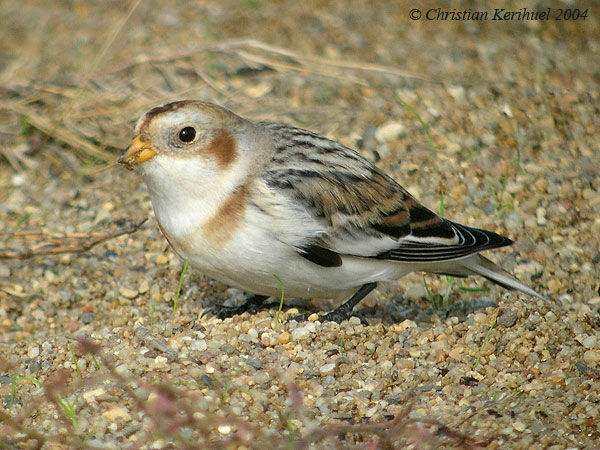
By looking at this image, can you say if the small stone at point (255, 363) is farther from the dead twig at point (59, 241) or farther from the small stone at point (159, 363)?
the dead twig at point (59, 241)

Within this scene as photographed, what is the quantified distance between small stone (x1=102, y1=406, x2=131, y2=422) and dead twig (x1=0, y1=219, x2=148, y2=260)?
1.65m

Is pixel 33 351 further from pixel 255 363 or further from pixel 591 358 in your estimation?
pixel 591 358

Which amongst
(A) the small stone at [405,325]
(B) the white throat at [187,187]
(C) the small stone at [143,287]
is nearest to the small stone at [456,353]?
(A) the small stone at [405,325]

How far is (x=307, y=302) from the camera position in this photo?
4.36m

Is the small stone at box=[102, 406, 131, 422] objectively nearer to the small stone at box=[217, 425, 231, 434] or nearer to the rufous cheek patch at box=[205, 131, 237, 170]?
the small stone at box=[217, 425, 231, 434]

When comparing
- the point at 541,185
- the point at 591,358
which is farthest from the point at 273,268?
the point at 541,185

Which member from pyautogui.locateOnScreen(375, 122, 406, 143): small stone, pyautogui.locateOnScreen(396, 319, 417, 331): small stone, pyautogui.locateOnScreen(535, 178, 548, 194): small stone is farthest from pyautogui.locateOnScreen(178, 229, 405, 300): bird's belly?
pyautogui.locateOnScreen(375, 122, 406, 143): small stone

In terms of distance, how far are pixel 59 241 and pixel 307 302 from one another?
1433 millimetres

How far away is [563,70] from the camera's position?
245 inches

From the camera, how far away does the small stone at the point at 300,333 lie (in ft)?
12.0

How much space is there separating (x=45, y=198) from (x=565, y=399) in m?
3.43

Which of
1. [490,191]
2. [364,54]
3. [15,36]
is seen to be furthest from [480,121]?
[15,36]

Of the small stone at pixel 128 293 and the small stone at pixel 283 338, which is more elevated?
the small stone at pixel 283 338

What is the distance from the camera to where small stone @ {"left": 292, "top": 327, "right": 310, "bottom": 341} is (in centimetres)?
367
